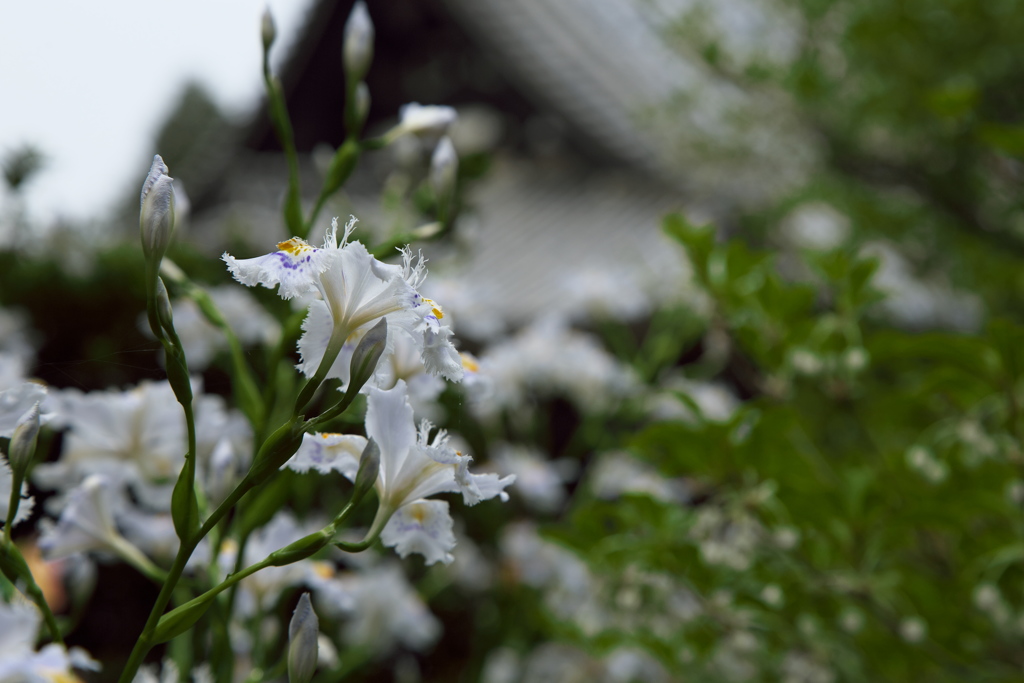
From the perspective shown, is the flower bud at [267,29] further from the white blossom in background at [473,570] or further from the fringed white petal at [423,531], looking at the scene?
the white blossom in background at [473,570]

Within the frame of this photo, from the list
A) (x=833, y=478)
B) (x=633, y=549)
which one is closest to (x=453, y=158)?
(x=633, y=549)

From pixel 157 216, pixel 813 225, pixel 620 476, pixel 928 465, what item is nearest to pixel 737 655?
pixel 928 465

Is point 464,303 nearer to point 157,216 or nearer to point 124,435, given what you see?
point 124,435

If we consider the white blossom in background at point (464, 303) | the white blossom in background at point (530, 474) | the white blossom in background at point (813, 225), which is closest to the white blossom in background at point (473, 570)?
the white blossom in background at point (530, 474)

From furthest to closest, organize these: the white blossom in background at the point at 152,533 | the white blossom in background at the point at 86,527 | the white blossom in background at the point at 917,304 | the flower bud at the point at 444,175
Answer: the white blossom in background at the point at 917,304 < the white blossom in background at the point at 152,533 < the flower bud at the point at 444,175 < the white blossom in background at the point at 86,527

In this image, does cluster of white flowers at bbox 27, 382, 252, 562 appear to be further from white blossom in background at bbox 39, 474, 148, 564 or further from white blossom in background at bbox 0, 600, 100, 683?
white blossom in background at bbox 0, 600, 100, 683
